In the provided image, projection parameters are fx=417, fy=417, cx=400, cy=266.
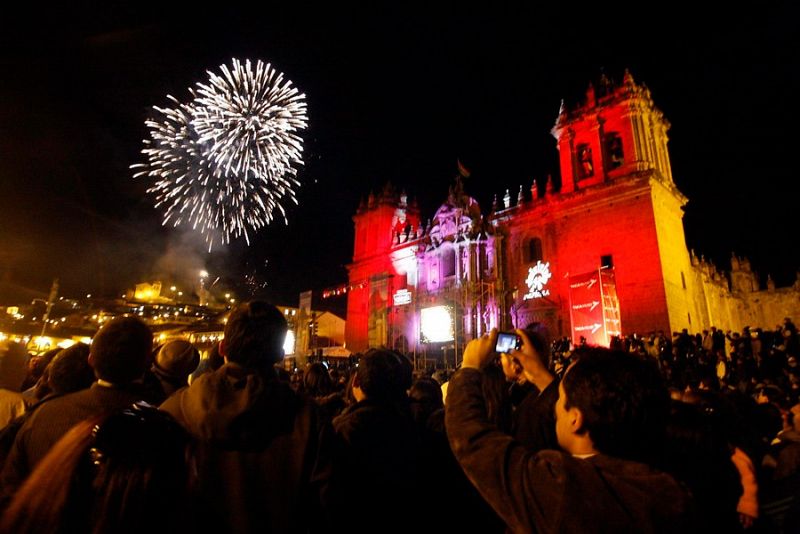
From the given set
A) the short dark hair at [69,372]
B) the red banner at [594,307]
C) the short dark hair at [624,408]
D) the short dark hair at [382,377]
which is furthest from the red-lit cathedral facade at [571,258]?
the short dark hair at [69,372]

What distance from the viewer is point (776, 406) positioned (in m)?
5.60

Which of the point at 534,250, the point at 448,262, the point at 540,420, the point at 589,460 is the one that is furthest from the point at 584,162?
the point at 589,460

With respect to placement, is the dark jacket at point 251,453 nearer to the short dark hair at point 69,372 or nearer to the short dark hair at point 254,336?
the short dark hair at point 254,336

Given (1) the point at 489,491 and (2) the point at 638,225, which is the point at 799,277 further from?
(1) the point at 489,491

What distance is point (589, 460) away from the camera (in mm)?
1476

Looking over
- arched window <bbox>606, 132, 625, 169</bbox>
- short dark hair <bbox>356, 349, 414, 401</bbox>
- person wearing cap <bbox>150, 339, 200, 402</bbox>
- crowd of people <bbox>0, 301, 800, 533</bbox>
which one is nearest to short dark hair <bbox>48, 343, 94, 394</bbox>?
crowd of people <bbox>0, 301, 800, 533</bbox>

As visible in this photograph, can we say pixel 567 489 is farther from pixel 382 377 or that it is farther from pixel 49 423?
pixel 49 423

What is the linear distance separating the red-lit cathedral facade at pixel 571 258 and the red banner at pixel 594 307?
67mm

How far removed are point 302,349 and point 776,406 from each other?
31.5 metres

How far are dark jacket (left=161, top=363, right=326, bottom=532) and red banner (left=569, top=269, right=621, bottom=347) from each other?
927 inches

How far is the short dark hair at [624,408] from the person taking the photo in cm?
149

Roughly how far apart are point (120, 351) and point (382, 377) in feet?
5.08

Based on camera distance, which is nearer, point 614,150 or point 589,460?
point 589,460

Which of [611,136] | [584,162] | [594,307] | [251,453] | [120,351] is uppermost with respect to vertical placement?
[611,136]
